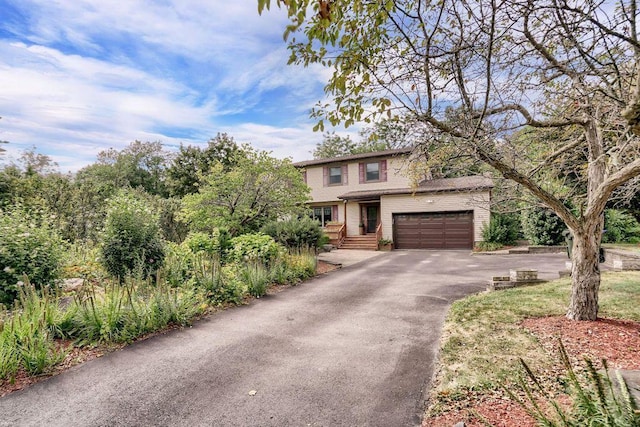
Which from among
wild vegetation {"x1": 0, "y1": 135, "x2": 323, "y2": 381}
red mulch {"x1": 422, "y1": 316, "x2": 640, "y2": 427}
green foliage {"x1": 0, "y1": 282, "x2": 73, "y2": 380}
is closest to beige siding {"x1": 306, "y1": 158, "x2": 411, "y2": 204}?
wild vegetation {"x1": 0, "y1": 135, "x2": 323, "y2": 381}

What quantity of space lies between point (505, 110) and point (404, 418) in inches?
166

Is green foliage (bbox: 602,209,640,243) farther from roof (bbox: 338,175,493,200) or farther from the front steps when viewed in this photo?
the front steps

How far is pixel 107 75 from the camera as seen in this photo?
8492 millimetres

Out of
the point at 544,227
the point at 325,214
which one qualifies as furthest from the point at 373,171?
the point at 544,227

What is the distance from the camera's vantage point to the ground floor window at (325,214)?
77.7 ft

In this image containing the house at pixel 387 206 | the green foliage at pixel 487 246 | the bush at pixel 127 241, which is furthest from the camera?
the house at pixel 387 206

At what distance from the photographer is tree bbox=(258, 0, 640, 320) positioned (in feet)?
10.8

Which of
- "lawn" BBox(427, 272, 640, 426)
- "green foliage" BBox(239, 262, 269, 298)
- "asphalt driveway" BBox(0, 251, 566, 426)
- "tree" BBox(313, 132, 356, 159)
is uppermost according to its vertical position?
"tree" BBox(313, 132, 356, 159)

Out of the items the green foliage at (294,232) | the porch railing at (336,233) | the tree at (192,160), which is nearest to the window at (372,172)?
the porch railing at (336,233)

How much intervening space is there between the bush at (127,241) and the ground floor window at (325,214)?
15.6 m

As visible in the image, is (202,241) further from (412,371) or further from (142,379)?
(412,371)

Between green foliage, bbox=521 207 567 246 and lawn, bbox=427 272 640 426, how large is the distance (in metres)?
9.23

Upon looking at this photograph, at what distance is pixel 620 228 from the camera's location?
16.1m

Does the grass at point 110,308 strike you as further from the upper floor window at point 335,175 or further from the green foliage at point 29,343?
the upper floor window at point 335,175
